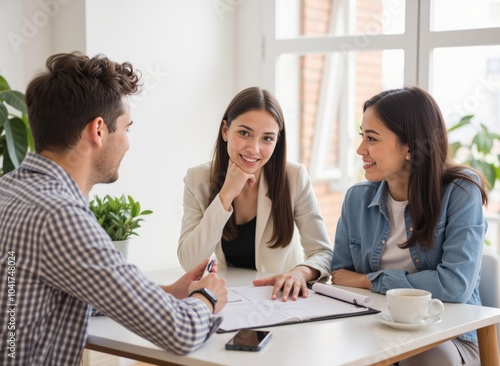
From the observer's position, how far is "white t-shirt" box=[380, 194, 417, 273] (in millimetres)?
2287

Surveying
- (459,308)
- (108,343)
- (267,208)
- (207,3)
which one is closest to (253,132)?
(267,208)

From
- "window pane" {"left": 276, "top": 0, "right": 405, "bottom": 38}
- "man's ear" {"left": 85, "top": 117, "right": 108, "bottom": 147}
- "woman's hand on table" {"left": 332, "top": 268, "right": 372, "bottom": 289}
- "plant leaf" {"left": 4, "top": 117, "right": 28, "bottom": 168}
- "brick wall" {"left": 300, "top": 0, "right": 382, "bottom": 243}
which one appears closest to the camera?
"man's ear" {"left": 85, "top": 117, "right": 108, "bottom": 147}

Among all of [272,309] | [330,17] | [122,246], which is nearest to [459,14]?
[330,17]

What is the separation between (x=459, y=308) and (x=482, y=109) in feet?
12.6

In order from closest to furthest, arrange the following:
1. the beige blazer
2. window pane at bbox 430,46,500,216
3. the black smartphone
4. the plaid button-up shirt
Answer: the plaid button-up shirt
the black smartphone
the beige blazer
window pane at bbox 430,46,500,216

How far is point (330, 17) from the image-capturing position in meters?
5.58

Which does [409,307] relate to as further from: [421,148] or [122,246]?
[122,246]

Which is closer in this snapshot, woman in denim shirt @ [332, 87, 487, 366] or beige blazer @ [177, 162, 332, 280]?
woman in denim shirt @ [332, 87, 487, 366]

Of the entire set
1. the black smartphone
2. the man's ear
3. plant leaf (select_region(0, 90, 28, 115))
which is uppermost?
plant leaf (select_region(0, 90, 28, 115))

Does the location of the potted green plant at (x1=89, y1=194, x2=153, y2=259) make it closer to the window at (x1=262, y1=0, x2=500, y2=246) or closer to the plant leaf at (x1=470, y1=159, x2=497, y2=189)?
Answer: the window at (x1=262, y1=0, x2=500, y2=246)

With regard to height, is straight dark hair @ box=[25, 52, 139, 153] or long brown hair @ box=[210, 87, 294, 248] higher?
straight dark hair @ box=[25, 52, 139, 153]

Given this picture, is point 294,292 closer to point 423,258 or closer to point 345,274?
point 345,274

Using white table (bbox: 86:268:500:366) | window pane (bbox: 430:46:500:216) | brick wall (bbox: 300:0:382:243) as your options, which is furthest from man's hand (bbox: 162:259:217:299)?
brick wall (bbox: 300:0:382:243)

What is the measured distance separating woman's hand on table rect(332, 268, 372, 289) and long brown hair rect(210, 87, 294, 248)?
0.39 meters
